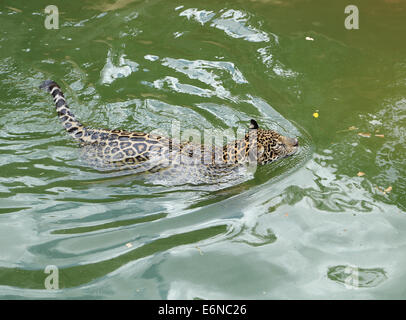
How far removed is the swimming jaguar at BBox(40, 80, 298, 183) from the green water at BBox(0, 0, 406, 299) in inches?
8.3

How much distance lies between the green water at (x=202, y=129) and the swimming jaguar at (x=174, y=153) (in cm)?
21

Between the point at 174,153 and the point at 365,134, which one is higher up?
the point at 365,134

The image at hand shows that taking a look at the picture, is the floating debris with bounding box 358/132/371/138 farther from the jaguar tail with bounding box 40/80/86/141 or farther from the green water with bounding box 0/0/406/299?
the jaguar tail with bounding box 40/80/86/141

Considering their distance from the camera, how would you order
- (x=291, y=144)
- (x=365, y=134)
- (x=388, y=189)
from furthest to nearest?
(x=365, y=134), (x=291, y=144), (x=388, y=189)

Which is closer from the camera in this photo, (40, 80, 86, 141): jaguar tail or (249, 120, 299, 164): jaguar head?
(249, 120, 299, 164): jaguar head

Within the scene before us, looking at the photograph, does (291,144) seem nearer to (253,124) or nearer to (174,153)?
(253,124)

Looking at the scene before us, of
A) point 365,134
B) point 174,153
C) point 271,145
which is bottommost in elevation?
point 174,153

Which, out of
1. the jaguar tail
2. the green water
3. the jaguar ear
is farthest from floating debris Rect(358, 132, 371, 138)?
the jaguar tail

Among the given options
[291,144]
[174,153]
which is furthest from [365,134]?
[174,153]

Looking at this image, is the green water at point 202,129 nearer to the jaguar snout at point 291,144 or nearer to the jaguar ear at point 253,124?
the jaguar snout at point 291,144

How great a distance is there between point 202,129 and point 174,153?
4.84 feet

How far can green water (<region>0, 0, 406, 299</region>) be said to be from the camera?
17.5 ft

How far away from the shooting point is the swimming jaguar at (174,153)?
669cm

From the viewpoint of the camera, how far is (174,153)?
676 centimetres
